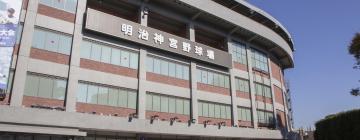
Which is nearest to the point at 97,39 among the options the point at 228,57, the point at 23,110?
the point at 23,110

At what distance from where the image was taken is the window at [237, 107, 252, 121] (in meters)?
36.4

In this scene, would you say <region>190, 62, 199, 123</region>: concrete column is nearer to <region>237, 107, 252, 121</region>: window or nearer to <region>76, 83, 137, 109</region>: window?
<region>76, 83, 137, 109</region>: window

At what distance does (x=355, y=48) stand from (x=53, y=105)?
836 inches

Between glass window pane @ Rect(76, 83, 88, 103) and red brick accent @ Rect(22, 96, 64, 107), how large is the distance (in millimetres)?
1378

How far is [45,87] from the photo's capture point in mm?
23578

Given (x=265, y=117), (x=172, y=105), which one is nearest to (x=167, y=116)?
(x=172, y=105)

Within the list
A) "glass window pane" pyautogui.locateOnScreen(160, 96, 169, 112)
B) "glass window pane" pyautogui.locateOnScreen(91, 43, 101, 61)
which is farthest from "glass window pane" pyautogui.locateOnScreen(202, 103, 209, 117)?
"glass window pane" pyautogui.locateOnScreen(91, 43, 101, 61)

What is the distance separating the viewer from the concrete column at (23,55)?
21.8 metres

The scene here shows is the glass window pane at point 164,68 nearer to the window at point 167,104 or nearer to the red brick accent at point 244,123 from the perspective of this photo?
the window at point 167,104

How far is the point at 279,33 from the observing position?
46094mm

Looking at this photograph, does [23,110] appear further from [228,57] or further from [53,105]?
[228,57]

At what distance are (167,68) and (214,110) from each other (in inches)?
263

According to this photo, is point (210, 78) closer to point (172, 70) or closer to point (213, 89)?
point (213, 89)

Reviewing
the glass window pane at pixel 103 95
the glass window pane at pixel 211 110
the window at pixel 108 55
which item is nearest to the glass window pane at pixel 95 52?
the window at pixel 108 55
